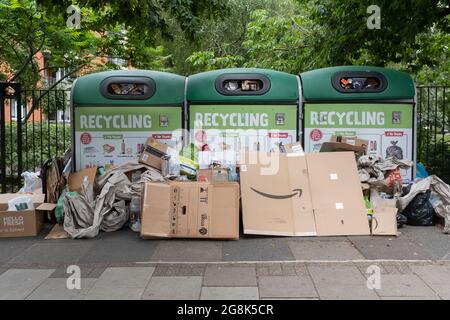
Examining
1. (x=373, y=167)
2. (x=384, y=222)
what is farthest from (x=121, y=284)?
(x=373, y=167)

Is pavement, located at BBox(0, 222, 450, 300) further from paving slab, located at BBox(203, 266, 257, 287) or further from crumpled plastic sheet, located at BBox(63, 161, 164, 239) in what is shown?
crumpled plastic sheet, located at BBox(63, 161, 164, 239)

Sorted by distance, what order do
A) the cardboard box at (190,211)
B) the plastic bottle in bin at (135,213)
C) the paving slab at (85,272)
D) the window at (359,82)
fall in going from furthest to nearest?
1. the window at (359,82)
2. the plastic bottle in bin at (135,213)
3. the cardboard box at (190,211)
4. the paving slab at (85,272)

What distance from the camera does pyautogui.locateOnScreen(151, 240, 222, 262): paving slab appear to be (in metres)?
5.03

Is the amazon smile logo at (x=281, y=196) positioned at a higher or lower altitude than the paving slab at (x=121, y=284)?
higher

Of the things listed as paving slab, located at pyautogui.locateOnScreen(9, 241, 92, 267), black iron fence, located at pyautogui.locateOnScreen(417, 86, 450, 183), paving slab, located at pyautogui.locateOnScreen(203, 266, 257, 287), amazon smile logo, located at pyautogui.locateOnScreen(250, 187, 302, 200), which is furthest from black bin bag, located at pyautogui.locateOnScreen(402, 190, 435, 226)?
paving slab, located at pyautogui.locateOnScreen(9, 241, 92, 267)

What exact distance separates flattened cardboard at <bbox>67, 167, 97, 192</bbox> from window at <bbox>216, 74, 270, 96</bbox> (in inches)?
80.8

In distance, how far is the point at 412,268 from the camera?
184 inches

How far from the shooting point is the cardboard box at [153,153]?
658cm

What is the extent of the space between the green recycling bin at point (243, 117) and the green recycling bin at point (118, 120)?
308 mm

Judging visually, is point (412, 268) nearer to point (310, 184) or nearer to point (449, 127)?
point (310, 184)

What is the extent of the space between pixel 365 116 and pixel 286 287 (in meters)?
3.41

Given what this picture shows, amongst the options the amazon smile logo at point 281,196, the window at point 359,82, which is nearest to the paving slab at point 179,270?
the amazon smile logo at point 281,196

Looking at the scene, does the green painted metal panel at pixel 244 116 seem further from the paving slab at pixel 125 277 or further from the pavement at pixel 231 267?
the paving slab at pixel 125 277

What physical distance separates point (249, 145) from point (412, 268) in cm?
286
